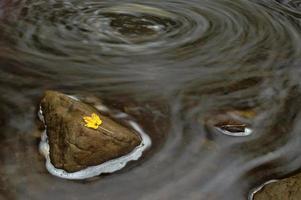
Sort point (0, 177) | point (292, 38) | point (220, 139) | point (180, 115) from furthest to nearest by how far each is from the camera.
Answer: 1. point (292, 38)
2. point (180, 115)
3. point (220, 139)
4. point (0, 177)

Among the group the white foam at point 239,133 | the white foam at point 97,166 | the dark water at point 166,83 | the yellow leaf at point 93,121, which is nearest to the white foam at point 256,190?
the dark water at point 166,83

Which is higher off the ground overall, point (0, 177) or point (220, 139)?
point (220, 139)

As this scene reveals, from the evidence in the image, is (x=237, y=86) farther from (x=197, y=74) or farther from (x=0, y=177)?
(x=0, y=177)

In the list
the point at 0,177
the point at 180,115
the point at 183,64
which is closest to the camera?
the point at 0,177

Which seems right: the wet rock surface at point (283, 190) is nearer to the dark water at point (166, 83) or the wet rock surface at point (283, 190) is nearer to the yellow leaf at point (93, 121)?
the dark water at point (166, 83)

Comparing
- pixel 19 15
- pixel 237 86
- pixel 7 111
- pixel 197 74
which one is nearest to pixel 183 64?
pixel 197 74

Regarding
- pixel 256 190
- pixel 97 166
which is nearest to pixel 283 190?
pixel 256 190
